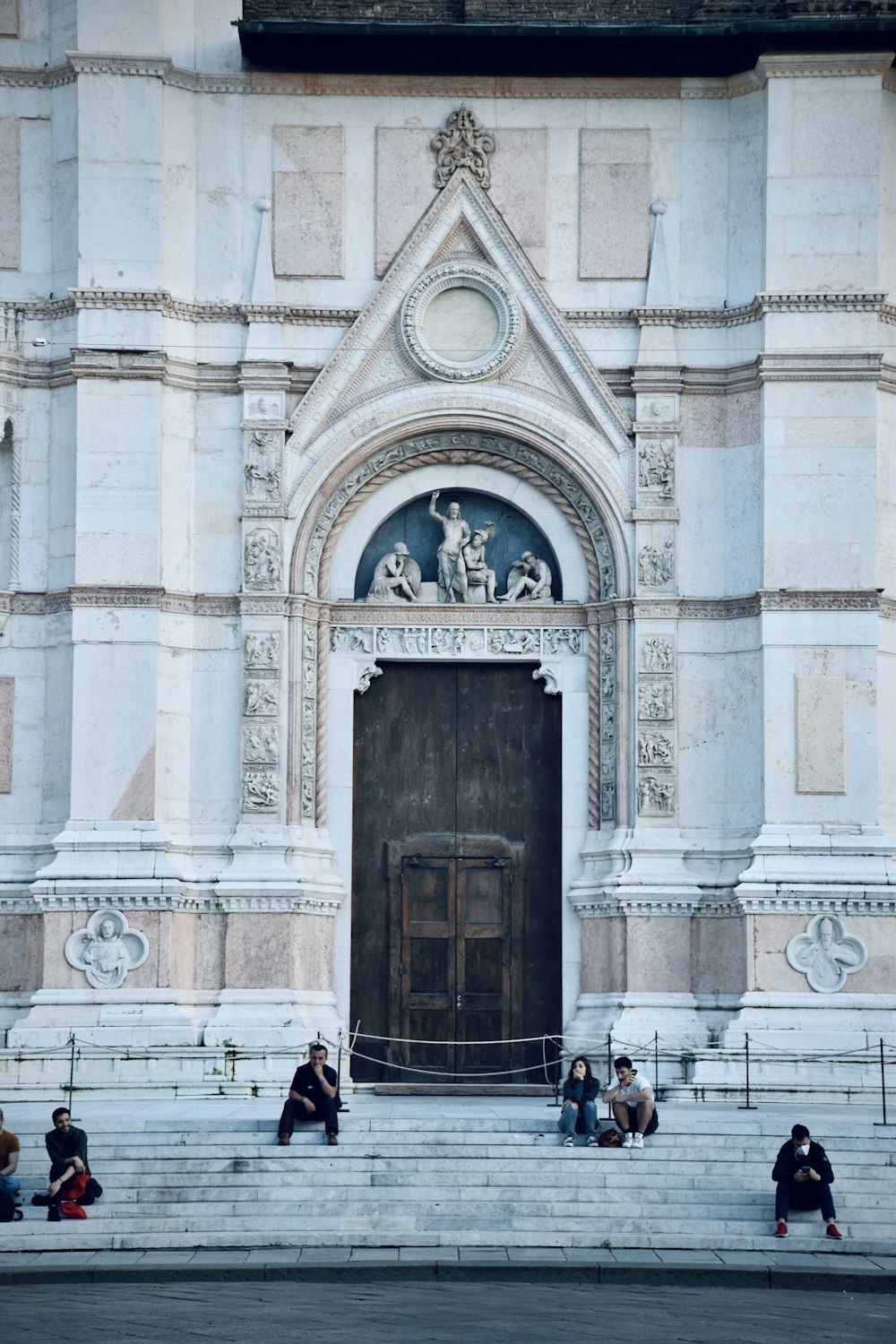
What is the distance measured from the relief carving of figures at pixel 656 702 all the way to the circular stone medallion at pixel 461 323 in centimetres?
461

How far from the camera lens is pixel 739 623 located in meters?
31.4

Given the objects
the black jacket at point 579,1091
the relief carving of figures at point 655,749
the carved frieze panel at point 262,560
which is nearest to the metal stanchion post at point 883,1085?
the black jacket at point 579,1091

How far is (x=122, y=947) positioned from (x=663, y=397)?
32.2 feet

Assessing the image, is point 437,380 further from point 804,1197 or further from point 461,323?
point 804,1197

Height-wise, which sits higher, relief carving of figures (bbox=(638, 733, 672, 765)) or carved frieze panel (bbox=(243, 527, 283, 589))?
carved frieze panel (bbox=(243, 527, 283, 589))

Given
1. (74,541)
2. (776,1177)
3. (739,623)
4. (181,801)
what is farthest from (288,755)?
(776,1177)

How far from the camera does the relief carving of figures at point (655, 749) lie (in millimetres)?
31266

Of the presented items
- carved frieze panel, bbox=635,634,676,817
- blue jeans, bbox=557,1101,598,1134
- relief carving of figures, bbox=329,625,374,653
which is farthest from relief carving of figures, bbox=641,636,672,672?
blue jeans, bbox=557,1101,598,1134

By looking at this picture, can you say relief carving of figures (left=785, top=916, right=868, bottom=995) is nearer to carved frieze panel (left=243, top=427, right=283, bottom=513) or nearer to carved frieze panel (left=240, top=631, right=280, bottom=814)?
carved frieze panel (left=240, top=631, right=280, bottom=814)

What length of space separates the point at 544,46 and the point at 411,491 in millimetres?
5945

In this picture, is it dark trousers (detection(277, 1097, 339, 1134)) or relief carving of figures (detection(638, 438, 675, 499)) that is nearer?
dark trousers (detection(277, 1097, 339, 1134))

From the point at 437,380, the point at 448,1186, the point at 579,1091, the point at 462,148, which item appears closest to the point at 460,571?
the point at 437,380

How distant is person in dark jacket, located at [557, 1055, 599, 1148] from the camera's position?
83.1 feet

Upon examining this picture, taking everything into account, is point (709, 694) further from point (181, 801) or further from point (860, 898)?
point (181, 801)
